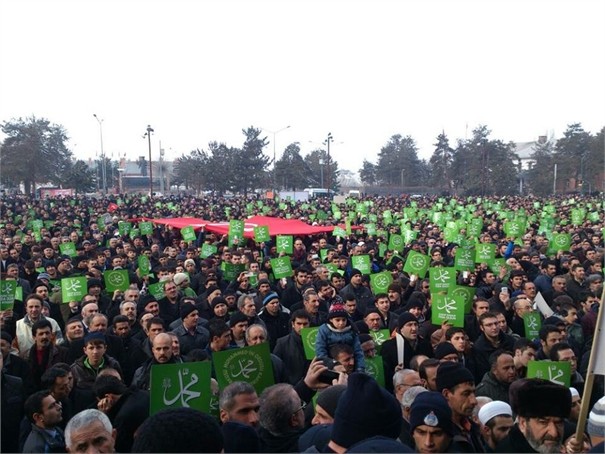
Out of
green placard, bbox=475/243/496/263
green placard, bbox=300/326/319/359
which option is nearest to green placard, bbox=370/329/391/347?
green placard, bbox=300/326/319/359

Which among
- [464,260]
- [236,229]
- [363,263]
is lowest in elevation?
[363,263]

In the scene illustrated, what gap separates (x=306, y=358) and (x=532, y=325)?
8.84 feet

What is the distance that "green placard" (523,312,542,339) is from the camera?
7.89 m

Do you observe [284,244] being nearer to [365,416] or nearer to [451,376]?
[451,376]

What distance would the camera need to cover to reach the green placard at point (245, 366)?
5262 millimetres

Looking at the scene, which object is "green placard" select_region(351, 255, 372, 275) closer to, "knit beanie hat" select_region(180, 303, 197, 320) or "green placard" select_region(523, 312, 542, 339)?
"green placard" select_region(523, 312, 542, 339)

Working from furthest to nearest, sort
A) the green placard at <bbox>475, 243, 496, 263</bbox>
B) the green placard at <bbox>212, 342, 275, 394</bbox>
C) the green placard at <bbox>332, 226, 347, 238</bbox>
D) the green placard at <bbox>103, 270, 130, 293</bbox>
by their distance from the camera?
the green placard at <bbox>332, 226, 347, 238</bbox> → the green placard at <bbox>475, 243, 496, 263</bbox> → the green placard at <bbox>103, 270, 130, 293</bbox> → the green placard at <bbox>212, 342, 275, 394</bbox>

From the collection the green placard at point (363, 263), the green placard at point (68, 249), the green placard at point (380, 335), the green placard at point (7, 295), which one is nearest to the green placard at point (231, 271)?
the green placard at point (363, 263)

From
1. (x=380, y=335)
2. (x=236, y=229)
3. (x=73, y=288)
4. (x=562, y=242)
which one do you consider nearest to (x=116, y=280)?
(x=73, y=288)

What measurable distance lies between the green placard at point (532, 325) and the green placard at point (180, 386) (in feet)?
14.1

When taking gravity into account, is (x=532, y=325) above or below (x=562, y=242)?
below

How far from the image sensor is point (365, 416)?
10.3 feet

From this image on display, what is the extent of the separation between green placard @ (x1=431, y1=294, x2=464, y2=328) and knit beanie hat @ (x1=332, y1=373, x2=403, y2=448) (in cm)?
479

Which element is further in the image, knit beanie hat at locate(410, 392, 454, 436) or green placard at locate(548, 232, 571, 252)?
green placard at locate(548, 232, 571, 252)
